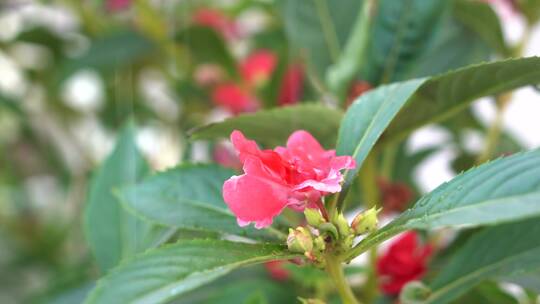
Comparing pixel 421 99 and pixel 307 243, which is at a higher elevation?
pixel 421 99

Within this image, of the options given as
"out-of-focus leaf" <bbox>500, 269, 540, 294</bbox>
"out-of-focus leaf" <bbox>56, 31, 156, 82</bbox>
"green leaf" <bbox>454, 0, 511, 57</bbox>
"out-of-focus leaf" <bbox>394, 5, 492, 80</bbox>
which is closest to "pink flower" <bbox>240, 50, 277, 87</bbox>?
"out-of-focus leaf" <bbox>56, 31, 156, 82</bbox>

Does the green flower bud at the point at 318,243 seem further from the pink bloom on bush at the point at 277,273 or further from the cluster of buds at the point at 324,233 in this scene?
the pink bloom on bush at the point at 277,273

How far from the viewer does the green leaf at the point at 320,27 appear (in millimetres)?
689

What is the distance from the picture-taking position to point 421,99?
54 centimetres

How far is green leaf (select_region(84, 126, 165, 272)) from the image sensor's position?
62 cm

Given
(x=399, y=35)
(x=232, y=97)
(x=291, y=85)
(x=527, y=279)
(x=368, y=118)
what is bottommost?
(x=527, y=279)

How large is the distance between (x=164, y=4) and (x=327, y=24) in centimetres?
52

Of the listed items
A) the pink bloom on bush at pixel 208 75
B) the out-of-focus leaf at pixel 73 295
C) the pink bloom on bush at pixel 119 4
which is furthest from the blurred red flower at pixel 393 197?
the pink bloom on bush at pixel 119 4

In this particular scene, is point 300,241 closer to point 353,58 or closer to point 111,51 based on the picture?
point 353,58

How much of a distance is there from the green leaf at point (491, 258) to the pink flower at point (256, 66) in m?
0.59

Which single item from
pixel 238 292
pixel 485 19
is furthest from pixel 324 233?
pixel 485 19

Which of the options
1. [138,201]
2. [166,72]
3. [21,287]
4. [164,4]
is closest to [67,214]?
[21,287]

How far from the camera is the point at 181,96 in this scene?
1127mm

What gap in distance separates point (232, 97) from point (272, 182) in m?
0.71
